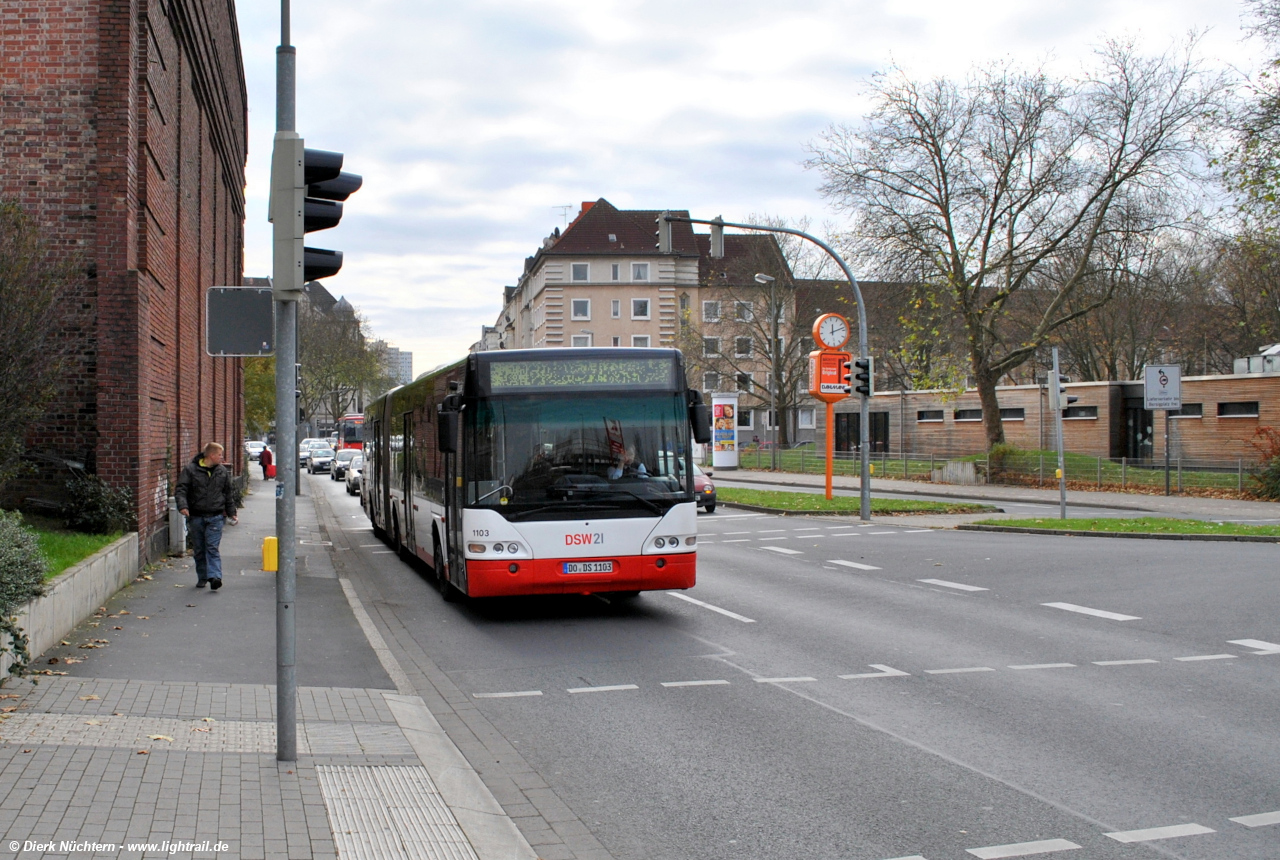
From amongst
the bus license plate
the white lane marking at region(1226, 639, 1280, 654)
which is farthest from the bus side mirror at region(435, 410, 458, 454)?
the white lane marking at region(1226, 639, 1280, 654)

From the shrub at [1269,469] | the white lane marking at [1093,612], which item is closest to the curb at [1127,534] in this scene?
the white lane marking at [1093,612]

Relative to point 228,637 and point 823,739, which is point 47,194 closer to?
point 228,637

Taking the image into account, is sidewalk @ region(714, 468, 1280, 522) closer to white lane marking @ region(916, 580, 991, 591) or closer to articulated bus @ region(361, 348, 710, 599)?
white lane marking @ region(916, 580, 991, 591)

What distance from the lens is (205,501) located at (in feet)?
45.1

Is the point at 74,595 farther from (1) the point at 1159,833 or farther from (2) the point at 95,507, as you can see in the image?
(1) the point at 1159,833

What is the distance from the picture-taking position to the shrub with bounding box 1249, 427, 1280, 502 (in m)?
31.8

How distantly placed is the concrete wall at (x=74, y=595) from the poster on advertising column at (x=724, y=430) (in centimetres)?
3973

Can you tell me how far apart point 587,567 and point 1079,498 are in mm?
26392

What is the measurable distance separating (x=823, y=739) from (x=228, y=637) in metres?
5.42

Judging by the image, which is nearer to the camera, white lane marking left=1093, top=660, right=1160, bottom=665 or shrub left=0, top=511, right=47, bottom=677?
shrub left=0, top=511, right=47, bottom=677

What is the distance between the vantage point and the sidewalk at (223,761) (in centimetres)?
469

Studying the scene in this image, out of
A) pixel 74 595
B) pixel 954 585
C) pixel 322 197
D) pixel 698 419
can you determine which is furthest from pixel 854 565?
pixel 322 197

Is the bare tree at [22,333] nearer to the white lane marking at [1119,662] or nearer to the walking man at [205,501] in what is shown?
the walking man at [205,501]

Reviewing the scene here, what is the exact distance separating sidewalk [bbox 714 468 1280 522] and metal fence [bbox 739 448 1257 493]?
62cm
